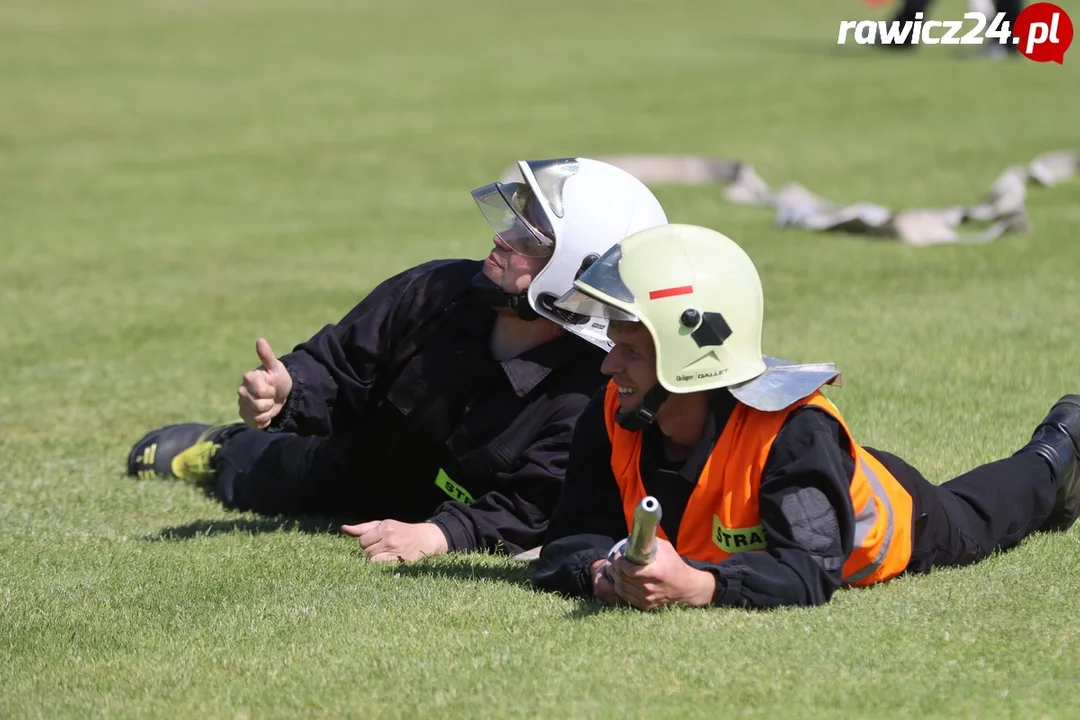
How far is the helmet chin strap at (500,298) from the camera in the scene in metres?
6.04

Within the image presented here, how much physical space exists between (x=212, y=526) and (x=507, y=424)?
153 centimetres

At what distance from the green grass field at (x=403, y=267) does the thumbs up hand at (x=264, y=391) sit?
56 centimetres

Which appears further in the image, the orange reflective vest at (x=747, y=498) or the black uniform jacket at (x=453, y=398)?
the black uniform jacket at (x=453, y=398)

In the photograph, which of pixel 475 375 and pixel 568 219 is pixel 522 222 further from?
pixel 475 375

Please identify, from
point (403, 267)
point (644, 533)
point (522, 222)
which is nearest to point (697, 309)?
point (644, 533)

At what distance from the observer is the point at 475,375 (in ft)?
20.5

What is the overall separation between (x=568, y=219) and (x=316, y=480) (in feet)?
6.21

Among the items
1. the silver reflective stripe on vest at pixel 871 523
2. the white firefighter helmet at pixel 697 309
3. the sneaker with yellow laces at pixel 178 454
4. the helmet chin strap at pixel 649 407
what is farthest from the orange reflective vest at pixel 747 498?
the sneaker with yellow laces at pixel 178 454

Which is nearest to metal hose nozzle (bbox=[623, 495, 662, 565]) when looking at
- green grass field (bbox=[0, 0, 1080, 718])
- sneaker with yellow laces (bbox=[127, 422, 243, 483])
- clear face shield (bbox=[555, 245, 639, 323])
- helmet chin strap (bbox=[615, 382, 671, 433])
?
green grass field (bbox=[0, 0, 1080, 718])

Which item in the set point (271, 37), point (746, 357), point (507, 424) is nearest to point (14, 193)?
point (507, 424)

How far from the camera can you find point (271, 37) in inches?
1410

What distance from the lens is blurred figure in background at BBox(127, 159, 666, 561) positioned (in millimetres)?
5945

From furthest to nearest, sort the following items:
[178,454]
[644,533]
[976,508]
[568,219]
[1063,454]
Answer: [178,454] < [1063,454] < [568,219] < [976,508] < [644,533]

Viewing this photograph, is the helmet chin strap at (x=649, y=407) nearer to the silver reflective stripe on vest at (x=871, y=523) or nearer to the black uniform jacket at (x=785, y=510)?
the black uniform jacket at (x=785, y=510)
